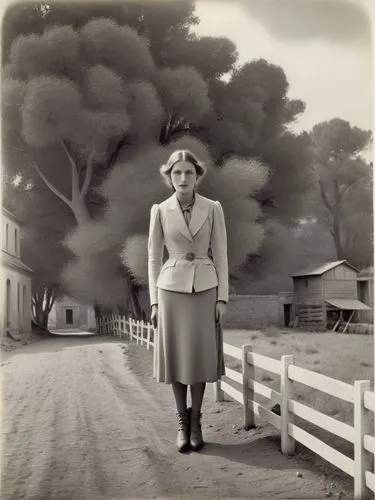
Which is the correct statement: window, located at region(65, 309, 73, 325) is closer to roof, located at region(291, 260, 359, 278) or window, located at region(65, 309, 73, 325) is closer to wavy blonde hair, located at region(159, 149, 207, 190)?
wavy blonde hair, located at region(159, 149, 207, 190)

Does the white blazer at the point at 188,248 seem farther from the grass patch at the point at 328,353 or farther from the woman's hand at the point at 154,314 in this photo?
the grass patch at the point at 328,353

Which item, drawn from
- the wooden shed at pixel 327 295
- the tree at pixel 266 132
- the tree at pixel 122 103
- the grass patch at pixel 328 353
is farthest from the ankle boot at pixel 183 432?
the tree at pixel 266 132

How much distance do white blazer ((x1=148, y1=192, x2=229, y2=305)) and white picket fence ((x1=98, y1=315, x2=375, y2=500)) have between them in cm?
37

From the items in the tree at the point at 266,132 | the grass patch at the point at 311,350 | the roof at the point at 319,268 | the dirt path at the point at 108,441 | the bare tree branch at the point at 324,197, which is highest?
the tree at the point at 266,132

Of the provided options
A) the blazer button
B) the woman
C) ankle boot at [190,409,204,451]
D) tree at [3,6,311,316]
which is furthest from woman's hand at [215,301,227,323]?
tree at [3,6,311,316]

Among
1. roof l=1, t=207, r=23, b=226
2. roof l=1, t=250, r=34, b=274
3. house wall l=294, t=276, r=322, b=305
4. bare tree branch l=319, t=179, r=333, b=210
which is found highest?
bare tree branch l=319, t=179, r=333, b=210

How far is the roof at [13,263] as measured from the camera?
271 centimetres

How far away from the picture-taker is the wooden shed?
297cm

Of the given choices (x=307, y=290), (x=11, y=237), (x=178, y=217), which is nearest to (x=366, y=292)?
(x=307, y=290)

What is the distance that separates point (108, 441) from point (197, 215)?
3.85 ft

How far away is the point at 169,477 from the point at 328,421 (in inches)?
28.8

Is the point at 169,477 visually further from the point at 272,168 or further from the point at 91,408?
the point at 272,168

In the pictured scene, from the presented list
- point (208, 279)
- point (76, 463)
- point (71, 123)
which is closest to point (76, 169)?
point (71, 123)

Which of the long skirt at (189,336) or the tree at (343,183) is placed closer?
the long skirt at (189,336)
